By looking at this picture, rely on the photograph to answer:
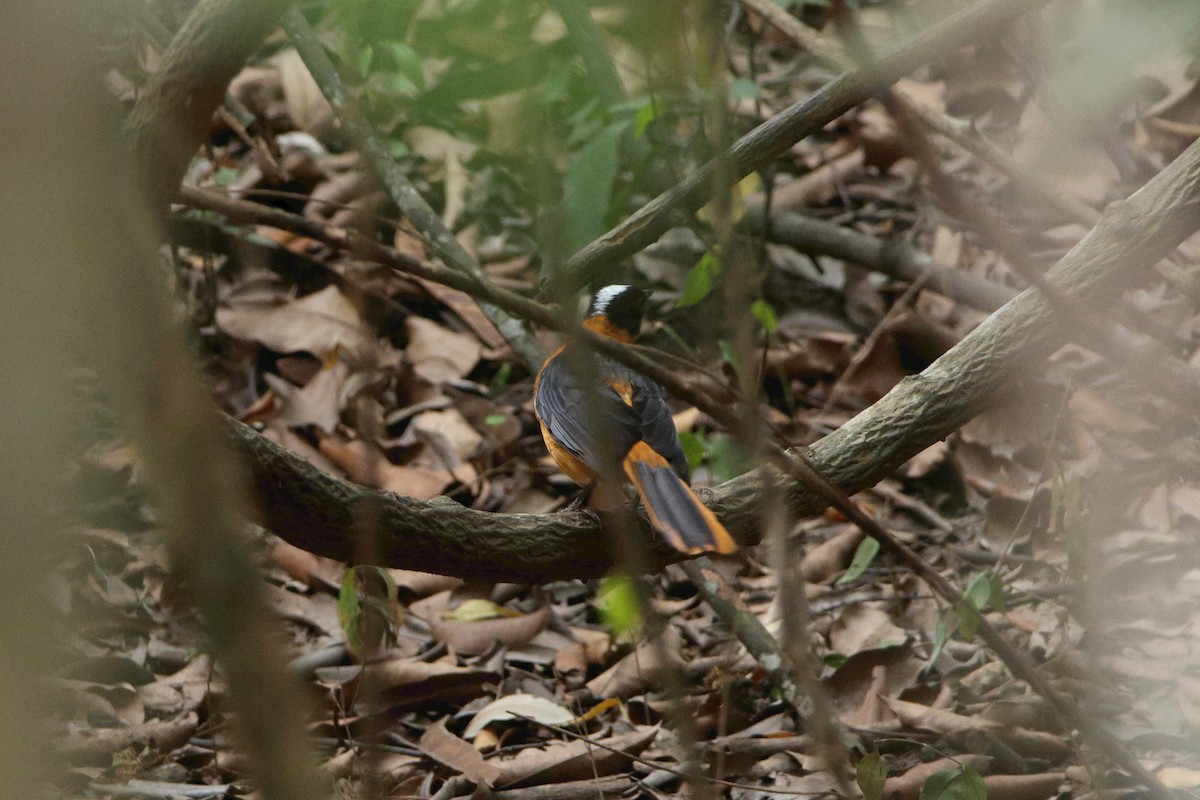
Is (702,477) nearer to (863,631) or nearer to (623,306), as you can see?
(623,306)

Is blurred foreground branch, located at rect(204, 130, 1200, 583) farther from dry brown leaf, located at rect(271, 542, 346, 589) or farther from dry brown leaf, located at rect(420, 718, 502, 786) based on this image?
dry brown leaf, located at rect(271, 542, 346, 589)

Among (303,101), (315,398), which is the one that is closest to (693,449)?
(315,398)

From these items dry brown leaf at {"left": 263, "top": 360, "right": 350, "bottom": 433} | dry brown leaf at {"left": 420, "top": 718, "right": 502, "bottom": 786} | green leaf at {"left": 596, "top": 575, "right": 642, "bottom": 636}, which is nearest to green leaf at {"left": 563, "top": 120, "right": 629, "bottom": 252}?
green leaf at {"left": 596, "top": 575, "right": 642, "bottom": 636}

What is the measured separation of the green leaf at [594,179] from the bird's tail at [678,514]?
993 mm

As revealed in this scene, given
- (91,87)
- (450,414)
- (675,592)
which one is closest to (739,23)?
(450,414)

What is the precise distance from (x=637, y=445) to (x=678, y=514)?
2.44 ft

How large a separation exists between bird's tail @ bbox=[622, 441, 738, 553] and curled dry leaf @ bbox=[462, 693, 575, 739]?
3.30 ft

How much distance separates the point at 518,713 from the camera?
396 cm

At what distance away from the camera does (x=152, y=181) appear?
2.71 metres

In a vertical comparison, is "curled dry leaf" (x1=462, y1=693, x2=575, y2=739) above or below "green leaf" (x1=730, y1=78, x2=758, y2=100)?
below

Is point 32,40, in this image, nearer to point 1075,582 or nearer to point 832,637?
point 1075,582

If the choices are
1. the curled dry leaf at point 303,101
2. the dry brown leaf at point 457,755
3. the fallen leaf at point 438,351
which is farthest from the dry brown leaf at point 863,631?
the curled dry leaf at point 303,101

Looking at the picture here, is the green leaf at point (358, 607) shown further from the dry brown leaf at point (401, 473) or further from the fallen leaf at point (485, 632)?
the dry brown leaf at point (401, 473)

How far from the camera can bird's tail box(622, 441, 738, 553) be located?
9.38ft
